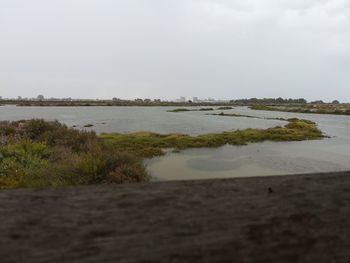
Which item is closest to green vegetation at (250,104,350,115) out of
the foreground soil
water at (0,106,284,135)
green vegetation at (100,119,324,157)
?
water at (0,106,284,135)

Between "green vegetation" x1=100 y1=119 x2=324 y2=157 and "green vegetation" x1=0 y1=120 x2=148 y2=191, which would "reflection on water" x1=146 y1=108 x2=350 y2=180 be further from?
"green vegetation" x1=0 y1=120 x2=148 y2=191

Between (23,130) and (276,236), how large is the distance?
22141 mm

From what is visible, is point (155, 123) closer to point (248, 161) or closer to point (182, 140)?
point (182, 140)

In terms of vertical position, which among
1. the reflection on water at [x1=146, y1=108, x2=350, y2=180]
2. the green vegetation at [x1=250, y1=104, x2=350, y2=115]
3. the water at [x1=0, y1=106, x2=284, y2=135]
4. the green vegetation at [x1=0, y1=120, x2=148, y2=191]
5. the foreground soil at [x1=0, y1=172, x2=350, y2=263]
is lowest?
the reflection on water at [x1=146, y1=108, x2=350, y2=180]

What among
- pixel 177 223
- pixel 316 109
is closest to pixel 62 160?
pixel 177 223

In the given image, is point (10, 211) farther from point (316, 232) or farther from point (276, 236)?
point (316, 232)

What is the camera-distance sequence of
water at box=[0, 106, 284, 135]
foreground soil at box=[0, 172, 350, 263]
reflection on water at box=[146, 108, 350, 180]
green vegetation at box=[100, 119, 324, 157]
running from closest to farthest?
foreground soil at box=[0, 172, 350, 263] → reflection on water at box=[146, 108, 350, 180] → green vegetation at box=[100, 119, 324, 157] → water at box=[0, 106, 284, 135]

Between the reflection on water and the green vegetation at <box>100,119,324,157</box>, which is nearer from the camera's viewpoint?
the reflection on water

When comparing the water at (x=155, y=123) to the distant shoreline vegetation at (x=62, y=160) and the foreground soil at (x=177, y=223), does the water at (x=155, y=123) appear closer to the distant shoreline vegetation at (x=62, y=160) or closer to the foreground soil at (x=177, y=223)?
the distant shoreline vegetation at (x=62, y=160)

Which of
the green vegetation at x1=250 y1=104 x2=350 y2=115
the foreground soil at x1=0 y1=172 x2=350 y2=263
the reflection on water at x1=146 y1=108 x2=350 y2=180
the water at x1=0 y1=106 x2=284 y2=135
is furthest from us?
the green vegetation at x1=250 y1=104 x2=350 y2=115

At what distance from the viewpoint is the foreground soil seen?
4.09 feet

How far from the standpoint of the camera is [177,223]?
1398mm

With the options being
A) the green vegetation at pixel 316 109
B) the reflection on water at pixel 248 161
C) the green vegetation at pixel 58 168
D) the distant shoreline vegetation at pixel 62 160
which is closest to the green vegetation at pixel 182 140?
the distant shoreline vegetation at pixel 62 160

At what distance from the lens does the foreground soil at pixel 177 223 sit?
1245mm
